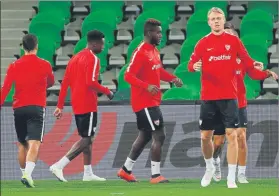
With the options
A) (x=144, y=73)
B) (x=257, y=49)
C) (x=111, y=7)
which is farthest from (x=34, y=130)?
(x=111, y=7)

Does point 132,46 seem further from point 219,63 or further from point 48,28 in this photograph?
point 219,63

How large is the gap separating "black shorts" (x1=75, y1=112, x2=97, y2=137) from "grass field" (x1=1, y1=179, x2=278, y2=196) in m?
0.63

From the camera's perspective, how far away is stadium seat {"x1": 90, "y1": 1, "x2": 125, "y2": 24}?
19261 millimetres

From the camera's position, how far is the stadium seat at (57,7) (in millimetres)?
19422

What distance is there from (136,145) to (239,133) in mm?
1292

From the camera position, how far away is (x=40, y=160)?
43.4 ft

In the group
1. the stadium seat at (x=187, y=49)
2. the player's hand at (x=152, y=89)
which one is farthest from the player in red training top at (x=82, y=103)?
the stadium seat at (x=187, y=49)

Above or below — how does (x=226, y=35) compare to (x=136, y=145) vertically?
above

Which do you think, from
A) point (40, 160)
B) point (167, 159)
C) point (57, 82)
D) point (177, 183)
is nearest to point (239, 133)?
point (177, 183)

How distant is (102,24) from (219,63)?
27.2 ft

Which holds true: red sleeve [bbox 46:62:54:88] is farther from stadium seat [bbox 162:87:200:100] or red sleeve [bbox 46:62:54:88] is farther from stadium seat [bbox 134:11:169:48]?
stadium seat [bbox 134:11:169:48]

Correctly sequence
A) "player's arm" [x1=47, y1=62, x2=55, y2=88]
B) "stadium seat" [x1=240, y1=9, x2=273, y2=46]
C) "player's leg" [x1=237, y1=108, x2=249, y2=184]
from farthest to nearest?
"stadium seat" [x1=240, y1=9, x2=273, y2=46], "player's arm" [x1=47, y1=62, x2=55, y2=88], "player's leg" [x1=237, y1=108, x2=249, y2=184]

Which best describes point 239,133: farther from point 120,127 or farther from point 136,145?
point 120,127

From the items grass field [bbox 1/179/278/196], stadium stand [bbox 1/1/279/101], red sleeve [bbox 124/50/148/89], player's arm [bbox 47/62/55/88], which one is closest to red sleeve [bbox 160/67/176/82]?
red sleeve [bbox 124/50/148/89]
